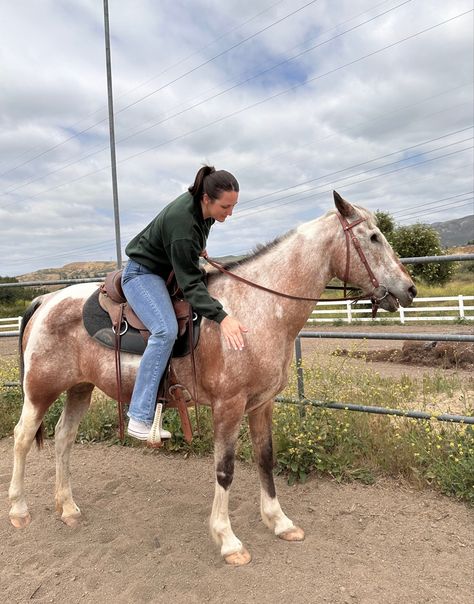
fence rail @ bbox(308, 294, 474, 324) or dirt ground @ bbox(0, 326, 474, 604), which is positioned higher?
fence rail @ bbox(308, 294, 474, 324)

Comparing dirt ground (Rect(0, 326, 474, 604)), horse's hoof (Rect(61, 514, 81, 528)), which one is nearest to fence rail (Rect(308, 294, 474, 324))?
dirt ground (Rect(0, 326, 474, 604))

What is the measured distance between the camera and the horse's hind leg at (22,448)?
360 cm

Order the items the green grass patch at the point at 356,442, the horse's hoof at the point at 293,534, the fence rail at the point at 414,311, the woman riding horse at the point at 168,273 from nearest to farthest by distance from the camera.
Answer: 1. the woman riding horse at the point at 168,273
2. the horse's hoof at the point at 293,534
3. the green grass patch at the point at 356,442
4. the fence rail at the point at 414,311

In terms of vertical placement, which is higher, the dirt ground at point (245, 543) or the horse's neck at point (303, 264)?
the horse's neck at point (303, 264)

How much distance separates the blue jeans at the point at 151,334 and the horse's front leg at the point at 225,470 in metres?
0.47

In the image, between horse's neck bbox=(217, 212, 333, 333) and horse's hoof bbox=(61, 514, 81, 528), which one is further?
→ horse's hoof bbox=(61, 514, 81, 528)

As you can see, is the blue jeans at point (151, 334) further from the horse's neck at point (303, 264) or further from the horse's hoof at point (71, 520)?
the horse's hoof at point (71, 520)


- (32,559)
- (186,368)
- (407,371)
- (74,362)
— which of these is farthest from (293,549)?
(407,371)

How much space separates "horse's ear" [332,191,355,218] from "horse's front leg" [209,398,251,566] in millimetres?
1456

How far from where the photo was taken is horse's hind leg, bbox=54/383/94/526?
3.75m

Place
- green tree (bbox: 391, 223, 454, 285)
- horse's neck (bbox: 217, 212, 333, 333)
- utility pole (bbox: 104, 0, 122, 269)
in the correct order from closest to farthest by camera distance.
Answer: horse's neck (bbox: 217, 212, 333, 333)
utility pole (bbox: 104, 0, 122, 269)
green tree (bbox: 391, 223, 454, 285)

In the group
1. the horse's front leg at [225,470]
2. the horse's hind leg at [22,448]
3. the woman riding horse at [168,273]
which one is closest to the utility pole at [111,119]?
the horse's hind leg at [22,448]

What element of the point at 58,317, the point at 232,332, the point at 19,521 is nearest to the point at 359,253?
the point at 232,332

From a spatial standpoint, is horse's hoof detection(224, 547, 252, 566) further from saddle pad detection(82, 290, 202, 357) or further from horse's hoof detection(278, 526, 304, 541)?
saddle pad detection(82, 290, 202, 357)
